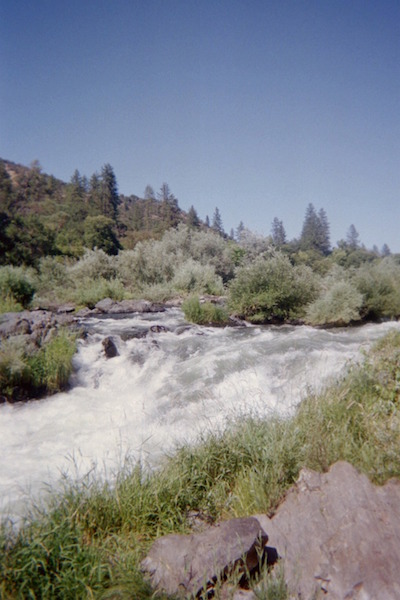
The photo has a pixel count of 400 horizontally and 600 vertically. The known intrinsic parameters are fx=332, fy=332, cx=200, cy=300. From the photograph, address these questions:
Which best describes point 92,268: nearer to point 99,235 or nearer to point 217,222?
point 99,235

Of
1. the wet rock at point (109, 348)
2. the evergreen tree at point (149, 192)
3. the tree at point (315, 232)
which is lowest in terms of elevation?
the wet rock at point (109, 348)

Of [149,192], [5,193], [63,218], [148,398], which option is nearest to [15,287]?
[148,398]

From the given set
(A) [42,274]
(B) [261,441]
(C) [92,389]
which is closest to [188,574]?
(B) [261,441]

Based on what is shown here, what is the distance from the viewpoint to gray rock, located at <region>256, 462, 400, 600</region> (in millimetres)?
2090

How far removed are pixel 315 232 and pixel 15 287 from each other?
3054 inches

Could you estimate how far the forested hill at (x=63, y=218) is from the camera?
2894 centimetres

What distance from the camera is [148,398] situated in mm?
7117

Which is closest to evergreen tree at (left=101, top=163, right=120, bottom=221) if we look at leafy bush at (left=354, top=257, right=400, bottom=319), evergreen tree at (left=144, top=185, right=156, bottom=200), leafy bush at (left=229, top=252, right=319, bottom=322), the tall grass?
evergreen tree at (left=144, top=185, right=156, bottom=200)

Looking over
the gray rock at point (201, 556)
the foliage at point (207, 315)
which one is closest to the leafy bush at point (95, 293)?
the foliage at point (207, 315)

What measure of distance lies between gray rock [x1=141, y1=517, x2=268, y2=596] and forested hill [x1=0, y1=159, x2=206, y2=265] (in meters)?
26.7

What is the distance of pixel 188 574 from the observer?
7.31 ft

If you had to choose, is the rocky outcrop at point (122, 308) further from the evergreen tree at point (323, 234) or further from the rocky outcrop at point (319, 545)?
the evergreen tree at point (323, 234)

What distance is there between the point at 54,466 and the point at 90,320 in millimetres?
10672

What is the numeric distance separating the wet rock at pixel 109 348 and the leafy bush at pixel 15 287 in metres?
5.94
